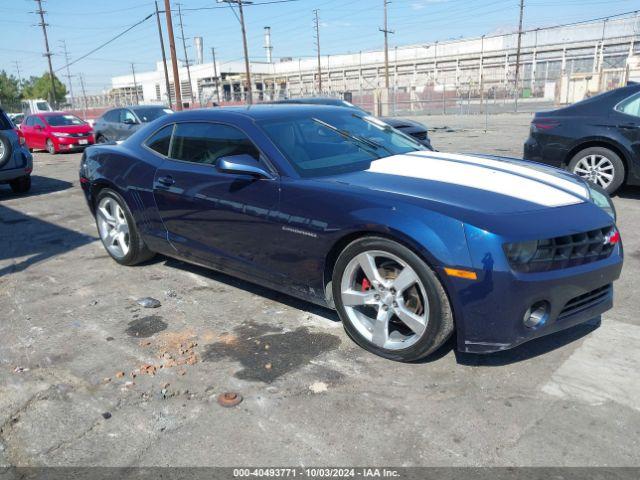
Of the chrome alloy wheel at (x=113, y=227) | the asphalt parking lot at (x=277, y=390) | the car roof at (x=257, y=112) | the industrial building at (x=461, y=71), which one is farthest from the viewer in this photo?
the industrial building at (x=461, y=71)

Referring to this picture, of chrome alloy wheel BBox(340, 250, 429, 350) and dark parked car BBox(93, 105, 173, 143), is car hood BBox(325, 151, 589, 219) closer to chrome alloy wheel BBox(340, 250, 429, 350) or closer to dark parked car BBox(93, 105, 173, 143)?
chrome alloy wheel BBox(340, 250, 429, 350)

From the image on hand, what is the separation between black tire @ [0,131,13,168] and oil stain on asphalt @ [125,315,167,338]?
6825 mm

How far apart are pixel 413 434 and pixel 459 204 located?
122cm

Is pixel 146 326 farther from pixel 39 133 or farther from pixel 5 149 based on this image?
pixel 39 133

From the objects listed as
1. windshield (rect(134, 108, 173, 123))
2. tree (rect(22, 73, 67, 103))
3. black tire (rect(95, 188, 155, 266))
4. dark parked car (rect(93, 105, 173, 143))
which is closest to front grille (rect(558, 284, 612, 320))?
black tire (rect(95, 188, 155, 266))

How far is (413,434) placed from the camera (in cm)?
256

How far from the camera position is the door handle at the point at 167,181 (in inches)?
172

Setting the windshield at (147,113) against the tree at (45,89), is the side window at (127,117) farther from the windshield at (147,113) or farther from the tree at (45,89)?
the tree at (45,89)

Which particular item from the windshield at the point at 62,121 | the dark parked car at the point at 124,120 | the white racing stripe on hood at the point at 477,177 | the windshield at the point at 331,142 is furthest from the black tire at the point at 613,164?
the windshield at the point at 62,121

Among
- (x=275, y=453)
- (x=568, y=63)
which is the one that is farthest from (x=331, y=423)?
(x=568, y=63)

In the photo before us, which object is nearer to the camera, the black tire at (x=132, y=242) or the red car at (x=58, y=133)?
the black tire at (x=132, y=242)

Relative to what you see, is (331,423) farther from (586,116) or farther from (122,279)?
(586,116)

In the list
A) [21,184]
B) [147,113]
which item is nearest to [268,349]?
[21,184]

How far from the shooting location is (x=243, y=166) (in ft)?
11.7
